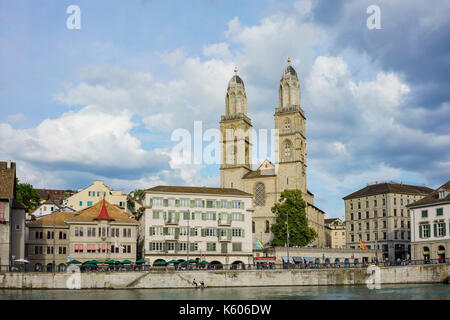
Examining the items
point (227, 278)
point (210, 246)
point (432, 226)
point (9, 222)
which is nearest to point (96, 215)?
point (9, 222)

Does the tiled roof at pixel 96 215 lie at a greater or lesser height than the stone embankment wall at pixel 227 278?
greater

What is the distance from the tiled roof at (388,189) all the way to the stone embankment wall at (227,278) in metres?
49.0

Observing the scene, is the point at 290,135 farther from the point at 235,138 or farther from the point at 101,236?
the point at 101,236

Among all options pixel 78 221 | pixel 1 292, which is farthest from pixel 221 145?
pixel 1 292

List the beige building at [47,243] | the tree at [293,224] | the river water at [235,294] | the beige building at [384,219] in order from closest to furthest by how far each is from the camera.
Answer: the river water at [235,294] → the beige building at [47,243] → the tree at [293,224] → the beige building at [384,219]

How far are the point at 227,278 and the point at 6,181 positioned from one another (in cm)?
3069

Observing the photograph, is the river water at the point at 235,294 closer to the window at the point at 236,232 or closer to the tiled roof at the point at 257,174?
the window at the point at 236,232

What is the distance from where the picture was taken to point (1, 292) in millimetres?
57500

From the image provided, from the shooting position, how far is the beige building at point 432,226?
78.8m

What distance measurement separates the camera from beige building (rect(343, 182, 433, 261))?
376 feet

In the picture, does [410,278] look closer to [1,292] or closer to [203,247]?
[203,247]

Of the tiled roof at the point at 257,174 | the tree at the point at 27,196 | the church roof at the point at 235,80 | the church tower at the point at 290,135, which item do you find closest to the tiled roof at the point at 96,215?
the tree at the point at 27,196

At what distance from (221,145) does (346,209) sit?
3240 centimetres
